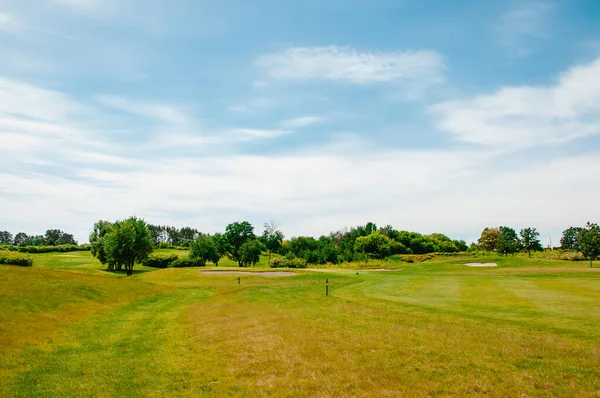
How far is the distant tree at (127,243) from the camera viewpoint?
2660 inches

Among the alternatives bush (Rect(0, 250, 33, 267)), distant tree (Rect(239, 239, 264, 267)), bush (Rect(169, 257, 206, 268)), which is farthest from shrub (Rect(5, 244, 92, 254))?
bush (Rect(0, 250, 33, 267))

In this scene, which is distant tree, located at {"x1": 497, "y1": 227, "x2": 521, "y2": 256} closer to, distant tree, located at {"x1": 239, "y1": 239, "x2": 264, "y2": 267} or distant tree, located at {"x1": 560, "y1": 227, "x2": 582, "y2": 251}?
distant tree, located at {"x1": 560, "y1": 227, "x2": 582, "y2": 251}

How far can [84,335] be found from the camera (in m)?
20.3

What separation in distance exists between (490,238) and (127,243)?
13602 centimetres

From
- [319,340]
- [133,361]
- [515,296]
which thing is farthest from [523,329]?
[133,361]

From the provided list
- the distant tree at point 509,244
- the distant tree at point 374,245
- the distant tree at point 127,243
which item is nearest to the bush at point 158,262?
the distant tree at point 127,243

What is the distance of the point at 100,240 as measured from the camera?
79.4 meters

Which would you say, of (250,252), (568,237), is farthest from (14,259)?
(568,237)

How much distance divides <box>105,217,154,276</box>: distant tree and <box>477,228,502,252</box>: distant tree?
131406 millimetres

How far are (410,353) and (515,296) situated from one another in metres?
18.5

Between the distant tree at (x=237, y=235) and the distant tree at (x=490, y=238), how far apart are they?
96112mm

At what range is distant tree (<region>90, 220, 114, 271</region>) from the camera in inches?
3110

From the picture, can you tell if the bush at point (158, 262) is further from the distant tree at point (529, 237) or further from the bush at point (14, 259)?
the distant tree at point (529, 237)

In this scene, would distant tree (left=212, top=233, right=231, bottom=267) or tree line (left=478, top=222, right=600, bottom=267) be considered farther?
distant tree (left=212, top=233, right=231, bottom=267)
